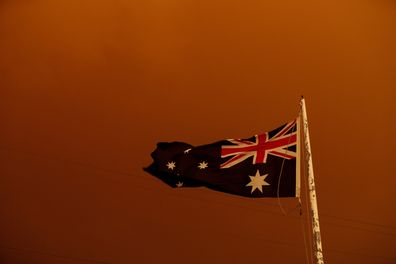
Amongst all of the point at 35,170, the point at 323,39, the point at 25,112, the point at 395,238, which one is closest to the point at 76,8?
the point at 25,112

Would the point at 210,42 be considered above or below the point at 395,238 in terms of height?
above

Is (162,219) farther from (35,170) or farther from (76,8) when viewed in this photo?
(76,8)

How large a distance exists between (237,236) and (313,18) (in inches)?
238

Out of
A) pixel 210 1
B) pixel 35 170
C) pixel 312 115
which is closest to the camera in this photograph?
pixel 210 1

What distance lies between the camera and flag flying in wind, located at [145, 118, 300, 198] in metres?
6.17

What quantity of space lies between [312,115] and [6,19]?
7214mm

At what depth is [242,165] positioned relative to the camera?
6430 millimetres

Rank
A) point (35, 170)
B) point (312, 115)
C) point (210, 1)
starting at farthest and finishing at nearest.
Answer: point (35, 170)
point (312, 115)
point (210, 1)

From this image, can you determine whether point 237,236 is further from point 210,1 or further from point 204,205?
point 210,1

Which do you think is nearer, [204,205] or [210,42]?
[210,42]

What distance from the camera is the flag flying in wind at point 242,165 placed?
6.17m

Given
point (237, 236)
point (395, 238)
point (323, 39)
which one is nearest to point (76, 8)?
point (323, 39)

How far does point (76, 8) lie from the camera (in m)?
11.9

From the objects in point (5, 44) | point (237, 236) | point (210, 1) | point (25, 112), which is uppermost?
point (210, 1)
